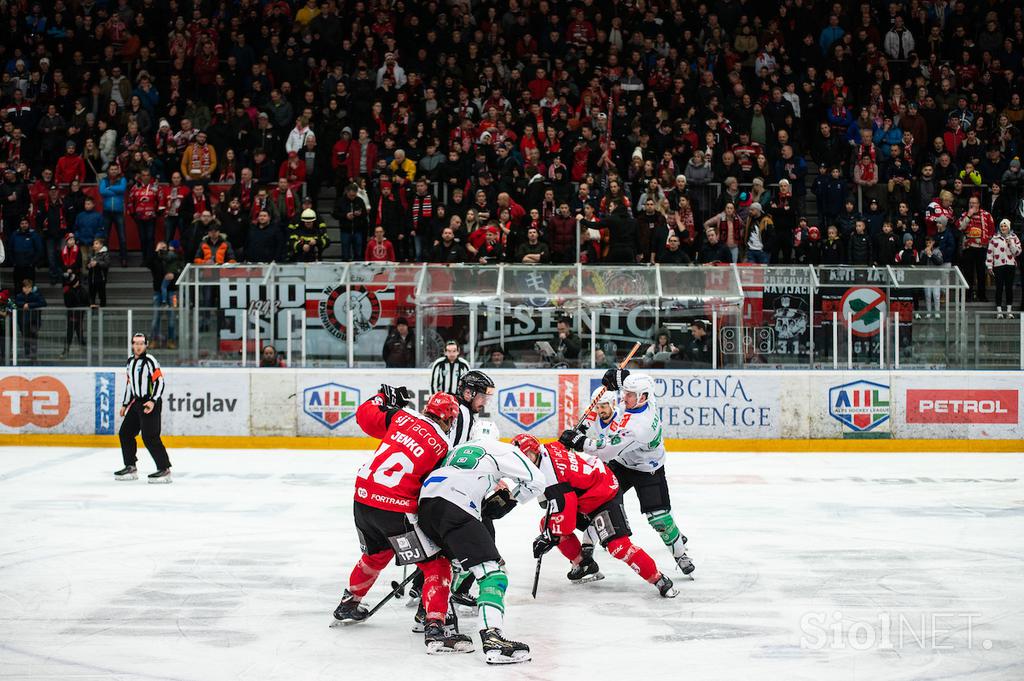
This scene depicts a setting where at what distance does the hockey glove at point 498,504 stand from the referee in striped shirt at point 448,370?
7.54m

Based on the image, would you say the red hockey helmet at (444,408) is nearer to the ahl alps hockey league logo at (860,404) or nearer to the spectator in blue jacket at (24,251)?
the ahl alps hockey league logo at (860,404)

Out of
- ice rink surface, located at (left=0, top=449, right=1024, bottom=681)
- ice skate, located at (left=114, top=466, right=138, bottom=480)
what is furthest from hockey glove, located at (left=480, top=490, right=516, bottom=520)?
ice skate, located at (left=114, top=466, right=138, bottom=480)

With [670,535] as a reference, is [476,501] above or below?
above

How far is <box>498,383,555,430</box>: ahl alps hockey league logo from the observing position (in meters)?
16.4

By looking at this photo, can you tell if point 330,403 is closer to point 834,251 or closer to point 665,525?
point 834,251

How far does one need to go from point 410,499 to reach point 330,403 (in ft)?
31.7

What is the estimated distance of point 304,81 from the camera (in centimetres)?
2109

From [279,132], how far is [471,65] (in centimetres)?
331

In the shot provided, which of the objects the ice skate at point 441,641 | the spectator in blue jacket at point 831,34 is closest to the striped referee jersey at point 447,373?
the ice skate at point 441,641

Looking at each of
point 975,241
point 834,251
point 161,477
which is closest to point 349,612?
point 161,477

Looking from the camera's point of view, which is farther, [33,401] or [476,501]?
[33,401]

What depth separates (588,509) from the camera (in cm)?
824

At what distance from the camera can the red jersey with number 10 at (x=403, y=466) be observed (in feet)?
22.7

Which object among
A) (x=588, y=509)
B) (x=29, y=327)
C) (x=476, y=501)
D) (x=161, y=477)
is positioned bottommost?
(x=161, y=477)
